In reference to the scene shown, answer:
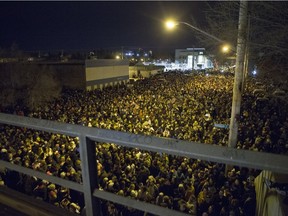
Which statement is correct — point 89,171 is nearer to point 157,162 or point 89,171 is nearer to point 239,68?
point 157,162

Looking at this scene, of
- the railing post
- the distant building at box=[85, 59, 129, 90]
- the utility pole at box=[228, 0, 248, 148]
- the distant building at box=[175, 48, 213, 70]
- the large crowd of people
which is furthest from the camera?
the distant building at box=[175, 48, 213, 70]

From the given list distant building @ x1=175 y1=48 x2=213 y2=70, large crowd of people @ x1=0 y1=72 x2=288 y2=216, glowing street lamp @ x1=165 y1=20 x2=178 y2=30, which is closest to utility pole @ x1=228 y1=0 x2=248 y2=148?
large crowd of people @ x1=0 y1=72 x2=288 y2=216

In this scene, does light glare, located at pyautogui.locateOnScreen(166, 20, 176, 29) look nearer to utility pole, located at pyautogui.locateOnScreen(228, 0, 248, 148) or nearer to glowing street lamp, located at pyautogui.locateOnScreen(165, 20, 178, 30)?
glowing street lamp, located at pyautogui.locateOnScreen(165, 20, 178, 30)

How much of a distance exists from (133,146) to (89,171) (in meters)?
0.45

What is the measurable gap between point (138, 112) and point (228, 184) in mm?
10354

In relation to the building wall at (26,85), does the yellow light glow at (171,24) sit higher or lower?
higher

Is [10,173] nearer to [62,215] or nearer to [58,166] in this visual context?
[58,166]

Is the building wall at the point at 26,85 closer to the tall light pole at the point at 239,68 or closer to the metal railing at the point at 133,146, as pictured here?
the tall light pole at the point at 239,68

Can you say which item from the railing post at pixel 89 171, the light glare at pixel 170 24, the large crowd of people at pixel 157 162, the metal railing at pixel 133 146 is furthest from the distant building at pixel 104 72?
the railing post at pixel 89 171

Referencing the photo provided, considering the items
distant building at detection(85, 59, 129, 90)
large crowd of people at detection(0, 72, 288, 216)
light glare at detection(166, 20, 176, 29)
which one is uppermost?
light glare at detection(166, 20, 176, 29)

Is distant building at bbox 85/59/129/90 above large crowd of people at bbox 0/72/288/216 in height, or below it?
above

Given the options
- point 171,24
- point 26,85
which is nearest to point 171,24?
point 171,24

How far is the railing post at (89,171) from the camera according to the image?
6.01 feet

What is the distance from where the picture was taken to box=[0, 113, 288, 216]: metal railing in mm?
1362
